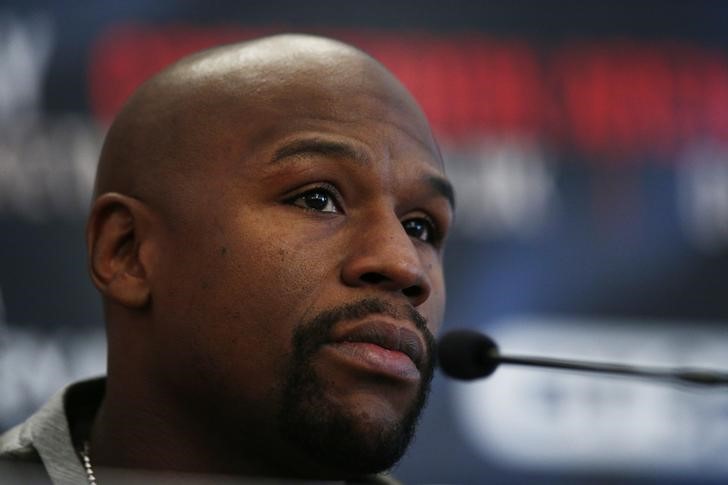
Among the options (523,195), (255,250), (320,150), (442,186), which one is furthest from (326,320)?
(523,195)

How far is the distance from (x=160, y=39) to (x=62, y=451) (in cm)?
243

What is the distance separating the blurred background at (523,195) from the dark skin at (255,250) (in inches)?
73.0

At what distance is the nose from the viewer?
2146mm

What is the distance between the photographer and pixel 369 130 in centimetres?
233

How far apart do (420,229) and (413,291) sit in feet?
0.76

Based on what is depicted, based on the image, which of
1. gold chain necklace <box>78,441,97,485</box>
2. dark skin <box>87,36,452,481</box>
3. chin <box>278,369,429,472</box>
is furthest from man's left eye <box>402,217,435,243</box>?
gold chain necklace <box>78,441,97,485</box>

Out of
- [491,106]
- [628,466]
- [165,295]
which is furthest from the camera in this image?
[491,106]

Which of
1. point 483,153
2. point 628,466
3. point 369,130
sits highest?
point 369,130

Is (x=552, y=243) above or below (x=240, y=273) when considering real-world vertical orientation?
below

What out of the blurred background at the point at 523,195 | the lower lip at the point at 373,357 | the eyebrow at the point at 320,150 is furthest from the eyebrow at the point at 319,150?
the blurred background at the point at 523,195

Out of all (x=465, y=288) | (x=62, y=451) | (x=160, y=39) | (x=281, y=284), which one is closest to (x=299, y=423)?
(x=281, y=284)

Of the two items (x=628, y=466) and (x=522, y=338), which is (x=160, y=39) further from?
(x=628, y=466)

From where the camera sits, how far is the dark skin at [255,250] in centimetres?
215

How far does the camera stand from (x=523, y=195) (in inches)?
176
